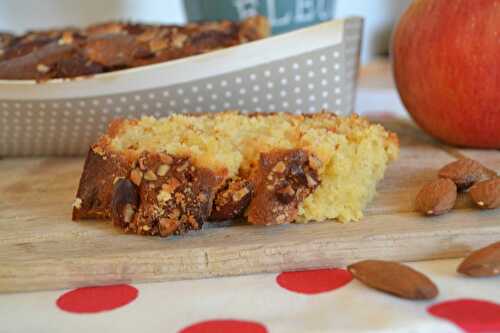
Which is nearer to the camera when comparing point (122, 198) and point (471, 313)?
point (471, 313)

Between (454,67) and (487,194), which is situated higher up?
(454,67)

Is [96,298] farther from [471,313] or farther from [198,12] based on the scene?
[198,12]

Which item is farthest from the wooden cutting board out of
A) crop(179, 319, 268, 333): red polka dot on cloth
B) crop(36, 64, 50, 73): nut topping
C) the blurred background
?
the blurred background

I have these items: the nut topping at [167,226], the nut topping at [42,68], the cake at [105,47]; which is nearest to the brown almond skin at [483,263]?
the nut topping at [167,226]

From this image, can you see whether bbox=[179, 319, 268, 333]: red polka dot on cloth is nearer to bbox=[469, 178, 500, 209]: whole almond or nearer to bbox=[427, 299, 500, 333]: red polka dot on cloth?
bbox=[427, 299, 500, 333]: red polka dot on cloth

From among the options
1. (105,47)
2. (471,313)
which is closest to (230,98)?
(105,47)

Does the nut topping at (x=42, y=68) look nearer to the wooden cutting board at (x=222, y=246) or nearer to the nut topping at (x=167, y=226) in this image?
the wooden cutting board at (x=222, y=246)
